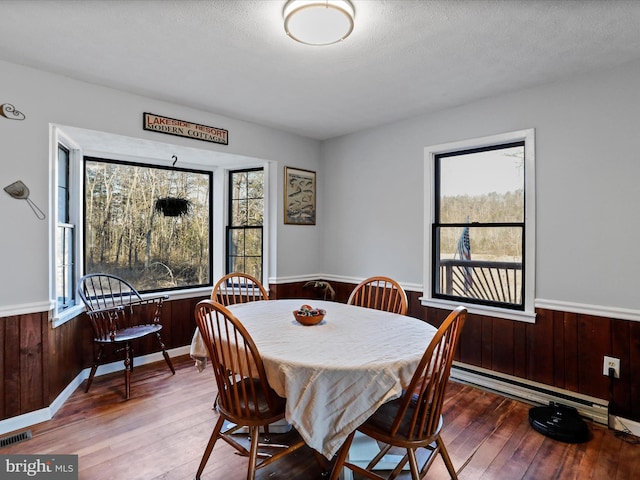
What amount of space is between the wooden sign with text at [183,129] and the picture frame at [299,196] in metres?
0.86

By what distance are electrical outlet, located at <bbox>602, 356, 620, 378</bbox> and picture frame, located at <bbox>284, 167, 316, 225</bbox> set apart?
3013mm

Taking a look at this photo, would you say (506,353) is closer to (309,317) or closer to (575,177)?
(575,177)

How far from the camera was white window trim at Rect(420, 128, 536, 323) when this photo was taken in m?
2.81

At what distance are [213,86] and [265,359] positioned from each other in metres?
2.18

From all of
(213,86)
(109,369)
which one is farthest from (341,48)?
(109,369)

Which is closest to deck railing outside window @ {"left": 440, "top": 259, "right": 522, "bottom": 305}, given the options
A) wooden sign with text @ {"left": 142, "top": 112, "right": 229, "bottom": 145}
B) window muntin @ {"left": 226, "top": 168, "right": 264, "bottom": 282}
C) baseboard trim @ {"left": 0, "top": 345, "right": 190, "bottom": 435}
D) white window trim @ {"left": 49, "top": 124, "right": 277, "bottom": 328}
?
white window trim @ {"left": 49, "top": 124, "right": 277, "bottom": 328}

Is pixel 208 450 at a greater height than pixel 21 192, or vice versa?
pixel 21 192

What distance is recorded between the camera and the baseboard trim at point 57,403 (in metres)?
2.40

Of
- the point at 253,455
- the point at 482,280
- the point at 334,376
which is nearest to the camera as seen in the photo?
the point at 334,376

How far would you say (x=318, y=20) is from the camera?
1.80 meters

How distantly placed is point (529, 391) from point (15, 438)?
3643mm

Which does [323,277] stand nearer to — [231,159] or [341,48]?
[231,159]

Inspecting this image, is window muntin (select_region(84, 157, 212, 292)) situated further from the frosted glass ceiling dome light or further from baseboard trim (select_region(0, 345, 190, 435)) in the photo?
the frosted glass ceiling dome light

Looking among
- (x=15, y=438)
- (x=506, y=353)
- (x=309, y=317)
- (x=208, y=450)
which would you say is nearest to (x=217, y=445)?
(x=208, y=450)
